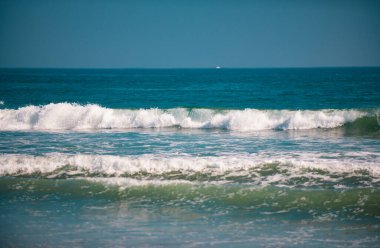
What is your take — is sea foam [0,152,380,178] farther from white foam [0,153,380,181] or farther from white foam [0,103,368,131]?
white foam [0,103,368,131]

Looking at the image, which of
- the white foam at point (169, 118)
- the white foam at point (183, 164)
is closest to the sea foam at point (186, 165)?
the white foam at point (183, 164)

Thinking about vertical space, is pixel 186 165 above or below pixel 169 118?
below

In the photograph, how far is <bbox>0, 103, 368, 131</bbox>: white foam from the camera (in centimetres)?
1998

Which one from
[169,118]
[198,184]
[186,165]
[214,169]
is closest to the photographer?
[198,184]

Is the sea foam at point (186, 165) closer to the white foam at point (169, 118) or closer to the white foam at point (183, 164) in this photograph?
the white foam at point (183, 164)

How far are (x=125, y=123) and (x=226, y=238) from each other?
14.5m

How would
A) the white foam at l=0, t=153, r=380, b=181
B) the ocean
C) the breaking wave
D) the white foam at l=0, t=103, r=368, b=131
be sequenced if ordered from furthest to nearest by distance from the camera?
the white foam at l=0, t=103, r=368, b=131
the white foam at l=0, t=153, r=380, b=181
the breaking wave
the ocean

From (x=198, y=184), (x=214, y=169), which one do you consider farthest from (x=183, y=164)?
(x=198, y=184)

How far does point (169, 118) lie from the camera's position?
21.4 m

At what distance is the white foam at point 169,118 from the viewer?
1998 cm

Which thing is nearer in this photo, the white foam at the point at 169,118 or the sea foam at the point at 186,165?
the sea foam at the point at 186,165

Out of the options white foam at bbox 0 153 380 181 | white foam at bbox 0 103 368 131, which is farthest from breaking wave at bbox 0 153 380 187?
white foam at bbox 0 103 368 131

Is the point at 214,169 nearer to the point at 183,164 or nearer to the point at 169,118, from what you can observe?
the point at 183,164

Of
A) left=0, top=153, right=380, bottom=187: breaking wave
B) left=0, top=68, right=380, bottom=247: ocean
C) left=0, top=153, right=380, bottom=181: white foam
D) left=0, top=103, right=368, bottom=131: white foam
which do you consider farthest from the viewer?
left=0, top=103, right=368, bottom=131: white foam
